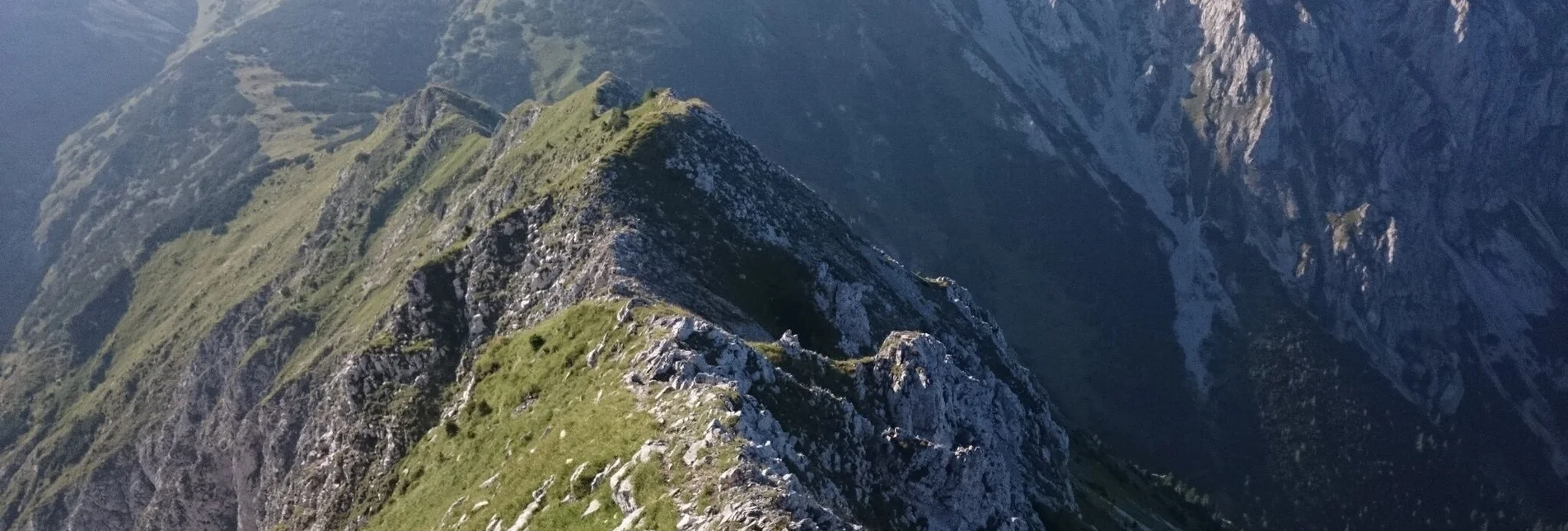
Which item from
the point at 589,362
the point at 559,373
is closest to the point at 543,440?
the point at 589,362

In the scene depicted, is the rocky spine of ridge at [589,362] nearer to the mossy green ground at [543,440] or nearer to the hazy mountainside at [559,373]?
the hazy mountainside at [559,373]

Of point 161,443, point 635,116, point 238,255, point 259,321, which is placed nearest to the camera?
point 635,116

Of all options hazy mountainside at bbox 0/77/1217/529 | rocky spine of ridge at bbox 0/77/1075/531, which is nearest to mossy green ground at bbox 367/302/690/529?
hazy mountainside at bbox 0/77/1217/529

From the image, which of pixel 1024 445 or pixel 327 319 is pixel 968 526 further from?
pixel 327 319

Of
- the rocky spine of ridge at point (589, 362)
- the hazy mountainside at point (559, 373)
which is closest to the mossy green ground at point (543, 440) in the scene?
the hazy mountainside at point (559, 373)

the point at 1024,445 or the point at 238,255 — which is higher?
the point at 1024,445

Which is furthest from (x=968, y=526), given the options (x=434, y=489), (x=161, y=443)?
(x=161, y=443)
